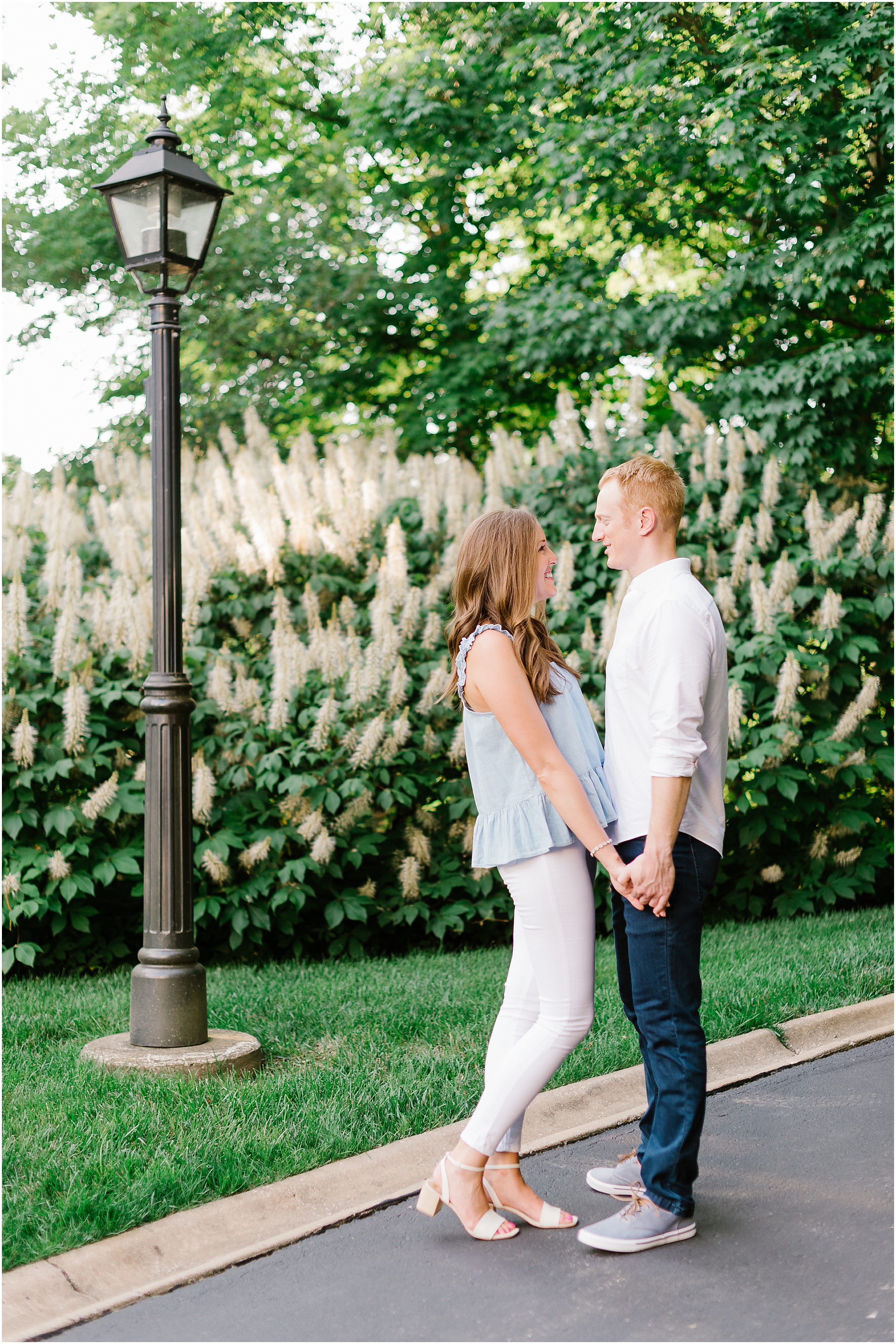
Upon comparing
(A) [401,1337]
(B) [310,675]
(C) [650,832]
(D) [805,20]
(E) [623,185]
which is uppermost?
(D) [805,20]

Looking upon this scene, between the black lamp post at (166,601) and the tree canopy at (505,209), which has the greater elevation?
the tree canopy at (505,209)

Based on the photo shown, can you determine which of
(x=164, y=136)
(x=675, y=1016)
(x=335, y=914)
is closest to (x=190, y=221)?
(x=164, y=136)

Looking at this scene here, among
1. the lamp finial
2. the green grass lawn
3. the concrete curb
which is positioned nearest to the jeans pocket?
the concrete curb

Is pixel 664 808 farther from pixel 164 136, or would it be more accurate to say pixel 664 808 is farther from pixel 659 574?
pixel 164 136

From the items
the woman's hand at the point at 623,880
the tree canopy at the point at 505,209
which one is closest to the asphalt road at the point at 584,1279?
the woman's hand at the point at 623,880

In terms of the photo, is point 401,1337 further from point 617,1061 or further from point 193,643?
point 193,643

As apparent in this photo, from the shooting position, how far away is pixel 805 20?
908 cm

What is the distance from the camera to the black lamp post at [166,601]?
4.78m

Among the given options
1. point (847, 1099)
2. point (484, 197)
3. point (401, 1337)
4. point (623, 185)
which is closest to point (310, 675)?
point (847, 1099)

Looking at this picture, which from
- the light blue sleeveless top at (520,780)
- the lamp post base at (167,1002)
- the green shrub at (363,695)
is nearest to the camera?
the light blue sleeveless top at (520,780)

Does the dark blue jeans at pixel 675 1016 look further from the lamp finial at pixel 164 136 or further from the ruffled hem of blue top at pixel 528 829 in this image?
the lamp finial at pixel 164 136

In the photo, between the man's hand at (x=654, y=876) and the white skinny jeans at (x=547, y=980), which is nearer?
the man's hand at (x=654, y=876)

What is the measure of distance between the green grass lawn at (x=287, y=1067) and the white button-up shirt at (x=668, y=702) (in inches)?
60.5

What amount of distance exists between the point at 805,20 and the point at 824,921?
22.5 feet
